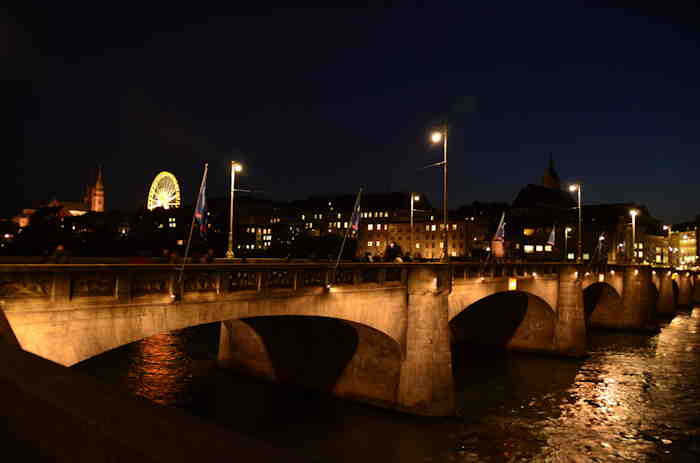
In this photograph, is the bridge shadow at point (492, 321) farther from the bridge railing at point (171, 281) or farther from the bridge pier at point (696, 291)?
the bridge pier at point (696, 291)

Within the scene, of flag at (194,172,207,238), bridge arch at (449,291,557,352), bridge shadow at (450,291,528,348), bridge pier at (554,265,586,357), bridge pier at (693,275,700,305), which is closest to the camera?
flag at (194,172,207,238)

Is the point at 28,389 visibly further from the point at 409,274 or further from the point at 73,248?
the point at 73,248

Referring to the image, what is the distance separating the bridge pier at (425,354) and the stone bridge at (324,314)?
4 cm

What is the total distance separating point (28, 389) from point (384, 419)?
21.8 meters

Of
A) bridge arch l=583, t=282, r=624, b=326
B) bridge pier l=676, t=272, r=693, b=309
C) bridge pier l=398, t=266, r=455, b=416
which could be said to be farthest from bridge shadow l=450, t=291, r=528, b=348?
bridge pier l=676, t=272, r=693, b=309

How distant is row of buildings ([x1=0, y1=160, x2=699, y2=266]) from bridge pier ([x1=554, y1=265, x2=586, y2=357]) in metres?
83.2

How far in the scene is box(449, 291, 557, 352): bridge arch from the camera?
45.0 m

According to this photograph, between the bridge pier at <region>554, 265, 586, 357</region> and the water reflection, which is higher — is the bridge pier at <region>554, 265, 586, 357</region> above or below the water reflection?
above

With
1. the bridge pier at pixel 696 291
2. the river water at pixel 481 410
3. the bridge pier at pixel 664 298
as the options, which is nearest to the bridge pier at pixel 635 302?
the river water at pixel 481 410

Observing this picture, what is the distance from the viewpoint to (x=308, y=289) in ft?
66.1

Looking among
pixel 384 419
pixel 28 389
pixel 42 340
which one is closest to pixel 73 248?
pixel 384 419

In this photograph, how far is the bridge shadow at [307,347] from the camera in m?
28.4

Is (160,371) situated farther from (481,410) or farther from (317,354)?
(481,410)

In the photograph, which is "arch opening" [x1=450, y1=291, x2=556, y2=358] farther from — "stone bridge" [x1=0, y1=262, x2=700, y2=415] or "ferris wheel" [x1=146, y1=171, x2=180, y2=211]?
"ferris wheel" [x1=146, y1=171, x2=180, y2=211]
